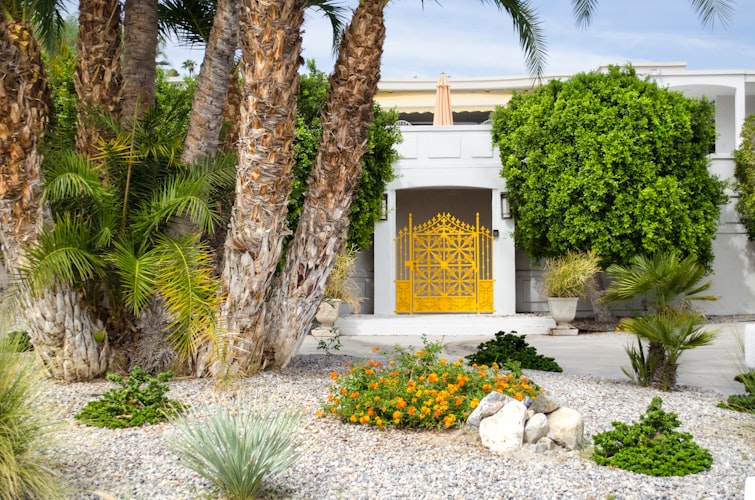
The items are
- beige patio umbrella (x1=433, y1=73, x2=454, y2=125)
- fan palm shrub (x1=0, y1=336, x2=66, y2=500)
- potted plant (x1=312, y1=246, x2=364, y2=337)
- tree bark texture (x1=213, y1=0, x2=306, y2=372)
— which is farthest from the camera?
beige patio umbrella (x1=433, y1=73, x2=454, y2=125)

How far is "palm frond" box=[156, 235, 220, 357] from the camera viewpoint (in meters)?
6.93

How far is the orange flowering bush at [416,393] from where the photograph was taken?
5.98 metres

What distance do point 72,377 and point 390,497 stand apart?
4578 millimetres

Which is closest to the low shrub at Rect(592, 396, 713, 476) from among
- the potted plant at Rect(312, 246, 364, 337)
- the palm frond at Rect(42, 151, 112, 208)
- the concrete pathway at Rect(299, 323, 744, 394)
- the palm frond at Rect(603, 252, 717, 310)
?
the concrete pathway at Rect(299, 323, 744, 394)

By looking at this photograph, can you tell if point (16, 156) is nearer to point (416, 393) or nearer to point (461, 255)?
point (416, 393)

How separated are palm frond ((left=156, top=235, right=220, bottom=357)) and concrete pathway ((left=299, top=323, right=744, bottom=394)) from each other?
3236 mm

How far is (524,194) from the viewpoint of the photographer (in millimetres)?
16438

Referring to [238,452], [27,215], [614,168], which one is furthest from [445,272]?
[238,452]

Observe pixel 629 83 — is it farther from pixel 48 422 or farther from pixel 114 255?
pixel 48 422

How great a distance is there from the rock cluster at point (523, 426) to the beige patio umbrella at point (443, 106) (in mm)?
13570

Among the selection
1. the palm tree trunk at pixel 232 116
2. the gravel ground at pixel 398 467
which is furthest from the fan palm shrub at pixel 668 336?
the palm tree trunk at pixel 232 116

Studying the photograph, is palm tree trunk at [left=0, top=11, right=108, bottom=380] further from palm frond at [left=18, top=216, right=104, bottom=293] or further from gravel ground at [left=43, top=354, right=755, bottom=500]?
gravel ground at [left=43, top=354, right=755, bottom=500]

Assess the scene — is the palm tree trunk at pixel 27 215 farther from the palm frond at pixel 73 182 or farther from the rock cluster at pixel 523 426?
the rock cluster at pixel 523 426

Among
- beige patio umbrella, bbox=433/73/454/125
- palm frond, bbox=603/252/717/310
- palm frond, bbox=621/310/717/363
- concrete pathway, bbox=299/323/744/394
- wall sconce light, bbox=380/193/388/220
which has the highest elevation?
beige patio umbrella, bbox=433/73/454/125
